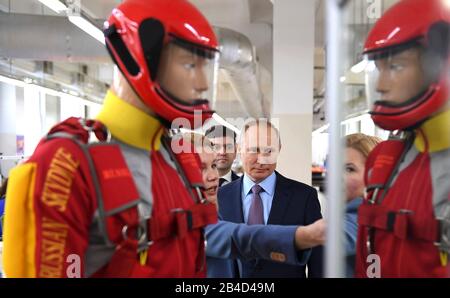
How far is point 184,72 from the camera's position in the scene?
758mm

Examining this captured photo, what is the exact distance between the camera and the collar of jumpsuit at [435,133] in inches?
25.3

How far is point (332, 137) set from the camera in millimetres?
537

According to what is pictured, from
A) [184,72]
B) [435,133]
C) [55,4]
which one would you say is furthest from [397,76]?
[55,4]

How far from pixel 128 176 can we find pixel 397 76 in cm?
53

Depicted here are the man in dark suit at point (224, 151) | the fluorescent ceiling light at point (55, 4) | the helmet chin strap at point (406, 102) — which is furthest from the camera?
the fluorescent ceiling light at point (55, 4)

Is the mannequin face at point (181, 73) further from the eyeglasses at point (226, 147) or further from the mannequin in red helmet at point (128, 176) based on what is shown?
the eyeglasses at point (226, 147)

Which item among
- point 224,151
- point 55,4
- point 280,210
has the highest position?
point 55,4

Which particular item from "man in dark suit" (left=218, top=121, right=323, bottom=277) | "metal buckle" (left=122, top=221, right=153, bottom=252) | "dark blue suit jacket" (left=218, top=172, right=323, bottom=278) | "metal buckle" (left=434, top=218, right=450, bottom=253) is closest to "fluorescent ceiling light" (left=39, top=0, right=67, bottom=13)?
"man in dark suit" (left=218, top=121, right=323, bottom=277)

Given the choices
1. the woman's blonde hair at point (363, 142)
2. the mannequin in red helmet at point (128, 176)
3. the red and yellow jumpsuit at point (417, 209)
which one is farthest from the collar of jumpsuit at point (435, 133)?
the mannequin in red helmet at point (128, 176)

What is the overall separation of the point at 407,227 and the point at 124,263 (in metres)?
0.53

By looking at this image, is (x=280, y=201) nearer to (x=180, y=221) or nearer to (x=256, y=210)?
(x=256, y=210)

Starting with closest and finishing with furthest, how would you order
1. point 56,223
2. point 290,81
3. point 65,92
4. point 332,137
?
point 332,137 < point 56,223 < point 290,81 < point 65,92

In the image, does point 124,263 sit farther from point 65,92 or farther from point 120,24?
point 65,92
